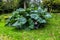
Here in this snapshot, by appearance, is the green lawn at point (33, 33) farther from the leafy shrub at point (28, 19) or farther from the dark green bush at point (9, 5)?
the dark green bush at point (9, 5)

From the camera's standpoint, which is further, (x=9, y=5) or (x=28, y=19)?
(x=9, y=5)

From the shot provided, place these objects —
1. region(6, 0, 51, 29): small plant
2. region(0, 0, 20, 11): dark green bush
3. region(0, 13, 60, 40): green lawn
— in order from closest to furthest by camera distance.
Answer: region(0, 13, 60, 40): green lawn < region(6, 0, 51, 29): small plant < region(0, 0, 20, 11): dark green bush

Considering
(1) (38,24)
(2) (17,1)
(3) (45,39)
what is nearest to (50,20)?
(1) (38,24)

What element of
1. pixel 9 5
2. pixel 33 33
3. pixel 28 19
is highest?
pixel 28 19

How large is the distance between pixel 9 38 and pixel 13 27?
5.58ft

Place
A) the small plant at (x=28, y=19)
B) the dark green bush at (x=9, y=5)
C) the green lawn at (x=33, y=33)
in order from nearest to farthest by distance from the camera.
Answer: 1. the green lawn at (x=33, y=33)
2. the small plant at (x=28, y=19)
3. the dark green bush at (x=9, y=5)

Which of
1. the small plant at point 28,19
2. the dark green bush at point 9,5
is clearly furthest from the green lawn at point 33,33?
the dark green bush at point 9,5

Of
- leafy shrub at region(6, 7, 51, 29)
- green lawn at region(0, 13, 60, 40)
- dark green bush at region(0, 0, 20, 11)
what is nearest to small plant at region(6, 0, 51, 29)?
leafy shrub at region(6, 7, 51, 29)

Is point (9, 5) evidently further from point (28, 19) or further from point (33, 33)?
point (33, 33)

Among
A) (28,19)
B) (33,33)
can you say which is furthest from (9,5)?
(33,33)

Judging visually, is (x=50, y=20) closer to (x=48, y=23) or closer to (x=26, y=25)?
(x=48, y=23)

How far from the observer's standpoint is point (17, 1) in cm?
1381

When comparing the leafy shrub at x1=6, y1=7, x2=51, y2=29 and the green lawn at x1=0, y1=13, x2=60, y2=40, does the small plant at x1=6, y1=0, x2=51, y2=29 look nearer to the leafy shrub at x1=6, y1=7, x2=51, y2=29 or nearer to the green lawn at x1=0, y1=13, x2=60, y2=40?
the leafy shrub at x1=6, y1=7, x2=51, y2=29

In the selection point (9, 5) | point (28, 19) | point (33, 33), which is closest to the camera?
point (33, 33)
